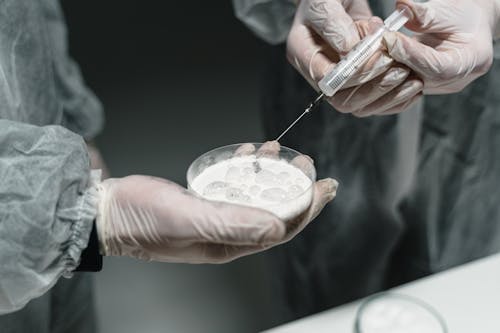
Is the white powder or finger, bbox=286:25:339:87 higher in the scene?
finger, bbox=286:25:339:87

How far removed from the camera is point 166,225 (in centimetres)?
72

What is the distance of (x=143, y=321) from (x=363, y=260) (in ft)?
2.97

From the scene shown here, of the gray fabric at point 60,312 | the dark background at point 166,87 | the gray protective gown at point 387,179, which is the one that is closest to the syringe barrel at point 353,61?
the gray protective gown at point 387,179

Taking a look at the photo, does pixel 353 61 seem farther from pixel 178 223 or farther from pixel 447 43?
pixel 178 223

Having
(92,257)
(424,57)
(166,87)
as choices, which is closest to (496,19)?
(424,57)

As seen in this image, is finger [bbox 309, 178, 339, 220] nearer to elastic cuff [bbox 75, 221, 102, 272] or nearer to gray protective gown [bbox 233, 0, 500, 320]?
elastic cuff [bbox 75, 221, 102, 272]

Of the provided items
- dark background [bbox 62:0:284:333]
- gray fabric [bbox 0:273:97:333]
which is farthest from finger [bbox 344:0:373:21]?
dark background [bbox 62:0:284:333]

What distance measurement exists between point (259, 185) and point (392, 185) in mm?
630

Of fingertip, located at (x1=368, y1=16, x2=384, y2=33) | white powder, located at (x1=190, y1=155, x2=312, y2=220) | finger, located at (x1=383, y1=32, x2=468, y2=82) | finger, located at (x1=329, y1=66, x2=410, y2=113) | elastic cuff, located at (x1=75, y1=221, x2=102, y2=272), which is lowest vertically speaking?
elastic cuff, located at (x1=75, y1=221, x2=102, y2=272)

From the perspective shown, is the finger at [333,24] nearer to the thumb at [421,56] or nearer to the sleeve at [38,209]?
the thumb at [421,56]

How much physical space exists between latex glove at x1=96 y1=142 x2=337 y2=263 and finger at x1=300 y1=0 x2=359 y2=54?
27 centimetres

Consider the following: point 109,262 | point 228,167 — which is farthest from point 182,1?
point 228,167

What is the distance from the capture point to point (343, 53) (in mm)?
934

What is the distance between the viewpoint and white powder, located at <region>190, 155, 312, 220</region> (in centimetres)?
72
